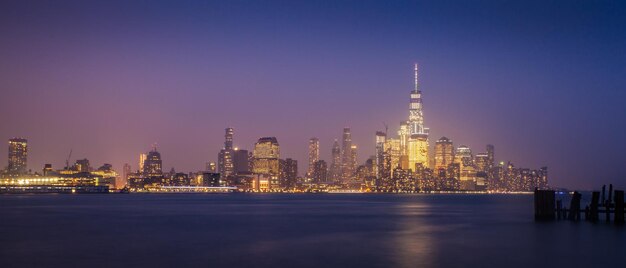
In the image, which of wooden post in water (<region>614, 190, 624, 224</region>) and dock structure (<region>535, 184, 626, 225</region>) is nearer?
wooden post in water (<region>614, 190, 624, 224</region>)

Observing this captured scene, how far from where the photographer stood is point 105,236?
54.2 metres

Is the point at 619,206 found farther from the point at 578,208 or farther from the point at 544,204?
the point at 544,204

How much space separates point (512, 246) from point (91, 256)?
2614 centimetres

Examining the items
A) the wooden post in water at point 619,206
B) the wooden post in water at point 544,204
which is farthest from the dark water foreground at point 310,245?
the wooden post in water at point 544,204

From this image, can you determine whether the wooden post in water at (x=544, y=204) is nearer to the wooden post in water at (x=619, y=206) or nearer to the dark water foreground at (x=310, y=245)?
the dark water foreground at (x=310, y=245)

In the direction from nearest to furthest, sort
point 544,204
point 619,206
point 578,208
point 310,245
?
point 310,245 → point 619,206 → point 578,208 → point 544,204

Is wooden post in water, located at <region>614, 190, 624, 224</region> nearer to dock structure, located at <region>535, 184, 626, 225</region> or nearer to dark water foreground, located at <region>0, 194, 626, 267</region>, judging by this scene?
dock structure, located at <region>535, 184, 626, 225</region>

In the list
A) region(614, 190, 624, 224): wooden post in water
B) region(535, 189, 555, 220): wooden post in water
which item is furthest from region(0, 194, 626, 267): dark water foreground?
region(535, 189, 555, 220): wooden post in water

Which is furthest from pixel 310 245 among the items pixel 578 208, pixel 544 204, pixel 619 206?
pixel 578 208

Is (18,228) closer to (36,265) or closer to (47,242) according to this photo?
(47,242)

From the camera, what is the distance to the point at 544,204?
67062 mm

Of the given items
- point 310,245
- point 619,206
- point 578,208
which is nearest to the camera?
point 310,245

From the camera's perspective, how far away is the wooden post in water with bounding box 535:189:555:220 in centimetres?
6652

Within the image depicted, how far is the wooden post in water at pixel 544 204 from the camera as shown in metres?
66.5
